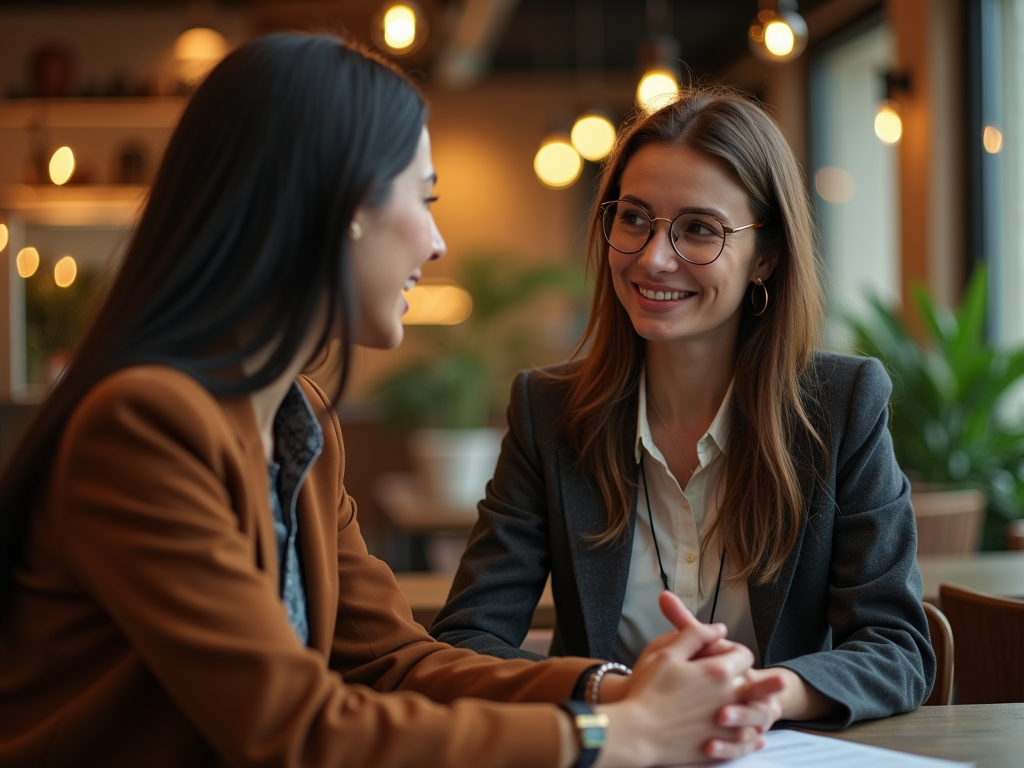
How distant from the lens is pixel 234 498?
1048mm

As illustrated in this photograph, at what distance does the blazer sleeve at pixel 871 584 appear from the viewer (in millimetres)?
1359

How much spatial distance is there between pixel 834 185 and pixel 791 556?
Answer: 628cm

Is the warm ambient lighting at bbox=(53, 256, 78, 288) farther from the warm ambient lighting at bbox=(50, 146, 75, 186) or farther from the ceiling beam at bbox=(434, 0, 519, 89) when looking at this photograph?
the ceiling beam at bbox=(434, 0, 519, 89)

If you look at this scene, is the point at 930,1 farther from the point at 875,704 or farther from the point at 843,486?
the point at 875,704

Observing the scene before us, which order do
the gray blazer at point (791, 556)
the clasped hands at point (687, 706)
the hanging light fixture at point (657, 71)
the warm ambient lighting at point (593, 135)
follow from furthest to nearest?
1. the warm ambient lighting at point (593, 135)
2. the hanging light fixture at point (657, 71)
3. the gray blazer at point (791, 556)
4. the clasped hands at point (687, 706)

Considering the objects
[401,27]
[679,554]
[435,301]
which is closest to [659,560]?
[679,554]

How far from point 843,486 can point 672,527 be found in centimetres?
27

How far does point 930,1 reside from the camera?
5316 mm

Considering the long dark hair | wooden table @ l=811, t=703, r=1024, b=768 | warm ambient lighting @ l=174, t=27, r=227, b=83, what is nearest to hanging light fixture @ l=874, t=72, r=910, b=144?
warm ambient lighting @ l=174, t=27, r=227, b=83

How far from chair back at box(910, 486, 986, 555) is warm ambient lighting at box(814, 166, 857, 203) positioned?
457 cm

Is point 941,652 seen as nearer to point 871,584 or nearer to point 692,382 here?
point 871,584

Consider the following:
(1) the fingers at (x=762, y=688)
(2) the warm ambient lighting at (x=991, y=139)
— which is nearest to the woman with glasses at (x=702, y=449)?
(1) the fingers at (x=762, y=688)

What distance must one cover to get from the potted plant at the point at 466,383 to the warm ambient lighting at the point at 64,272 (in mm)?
1956

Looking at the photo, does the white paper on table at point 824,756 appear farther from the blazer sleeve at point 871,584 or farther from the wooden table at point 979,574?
the wooden table at point 979,574
